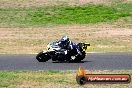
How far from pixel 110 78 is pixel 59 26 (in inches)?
929

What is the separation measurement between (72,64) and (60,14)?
2409cm

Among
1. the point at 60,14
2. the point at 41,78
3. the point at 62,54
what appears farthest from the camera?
the point at 60,14

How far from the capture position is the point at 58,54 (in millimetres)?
21719

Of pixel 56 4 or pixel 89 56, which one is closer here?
pixel 89 56

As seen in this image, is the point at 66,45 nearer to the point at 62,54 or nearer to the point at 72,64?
the point at 62,54

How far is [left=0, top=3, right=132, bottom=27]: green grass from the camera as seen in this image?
135 ft

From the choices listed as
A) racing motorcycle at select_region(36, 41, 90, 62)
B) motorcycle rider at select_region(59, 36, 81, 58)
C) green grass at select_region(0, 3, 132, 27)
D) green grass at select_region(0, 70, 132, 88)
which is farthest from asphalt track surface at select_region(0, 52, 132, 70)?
green grass at select_region(0, 3, 132, 27)

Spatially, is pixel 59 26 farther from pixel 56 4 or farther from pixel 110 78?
pixel 110 78

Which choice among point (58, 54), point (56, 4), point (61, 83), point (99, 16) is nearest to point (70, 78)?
point (61, 83)

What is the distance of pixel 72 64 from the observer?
838 inches

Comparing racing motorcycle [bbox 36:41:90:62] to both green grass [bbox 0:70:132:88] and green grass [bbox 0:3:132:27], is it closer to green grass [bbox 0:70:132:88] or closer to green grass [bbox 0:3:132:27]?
green grass [bbox 0:70:132:88]

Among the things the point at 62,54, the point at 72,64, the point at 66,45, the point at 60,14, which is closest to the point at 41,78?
the point at 72,64

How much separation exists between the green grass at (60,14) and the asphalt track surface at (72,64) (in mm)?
16039

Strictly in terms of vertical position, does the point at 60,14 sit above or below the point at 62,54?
below
